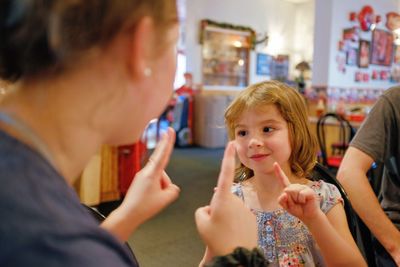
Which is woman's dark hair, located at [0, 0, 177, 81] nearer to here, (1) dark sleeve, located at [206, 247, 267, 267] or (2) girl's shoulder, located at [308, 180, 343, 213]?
(1) dark sleeve, located at [206, 247, 267, 267]

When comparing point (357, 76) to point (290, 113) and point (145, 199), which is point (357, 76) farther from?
point (145, 199)

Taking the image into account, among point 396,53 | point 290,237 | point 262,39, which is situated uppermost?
point 262,39

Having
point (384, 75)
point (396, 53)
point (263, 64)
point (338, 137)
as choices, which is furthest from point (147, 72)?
point (263, 64)

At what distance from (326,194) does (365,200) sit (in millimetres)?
256

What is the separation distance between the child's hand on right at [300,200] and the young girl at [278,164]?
13cm

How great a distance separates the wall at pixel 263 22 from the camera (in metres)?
7.52

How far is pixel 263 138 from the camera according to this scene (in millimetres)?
1043

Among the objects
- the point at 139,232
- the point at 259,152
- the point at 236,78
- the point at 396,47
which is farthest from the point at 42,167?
the point at 236,78

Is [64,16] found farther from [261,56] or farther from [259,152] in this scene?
[261,56]

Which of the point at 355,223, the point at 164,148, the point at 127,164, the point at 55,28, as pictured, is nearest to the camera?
the point at 55,28

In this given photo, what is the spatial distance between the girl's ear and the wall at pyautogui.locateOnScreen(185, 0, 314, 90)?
23.5ft

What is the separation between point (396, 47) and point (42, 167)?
693 cm

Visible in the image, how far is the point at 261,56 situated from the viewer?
8586mm

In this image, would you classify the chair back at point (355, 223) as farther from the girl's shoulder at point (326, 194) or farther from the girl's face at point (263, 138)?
the girl's face at point (263, 138)
